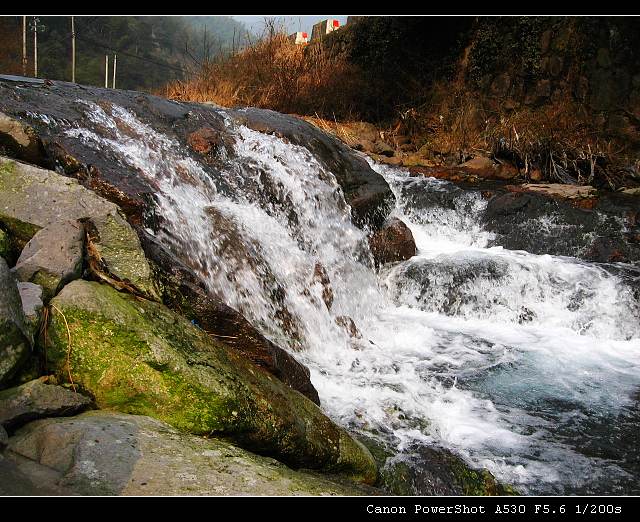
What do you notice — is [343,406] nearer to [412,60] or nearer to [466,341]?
[466,341]

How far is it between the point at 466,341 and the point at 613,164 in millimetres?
5093

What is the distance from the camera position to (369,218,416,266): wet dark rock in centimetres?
595

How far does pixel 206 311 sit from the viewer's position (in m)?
2.72

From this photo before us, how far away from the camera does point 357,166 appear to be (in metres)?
6.65

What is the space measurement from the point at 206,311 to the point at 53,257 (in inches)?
29.2

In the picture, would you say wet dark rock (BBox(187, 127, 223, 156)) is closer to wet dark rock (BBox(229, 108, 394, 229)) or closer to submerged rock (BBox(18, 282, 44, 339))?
wet dark rock (BBox(229, 108, 394, 229))

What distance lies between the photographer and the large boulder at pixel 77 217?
2.41m

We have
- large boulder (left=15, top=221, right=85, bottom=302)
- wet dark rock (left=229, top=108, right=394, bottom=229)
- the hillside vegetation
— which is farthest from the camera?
the hillside vegetation

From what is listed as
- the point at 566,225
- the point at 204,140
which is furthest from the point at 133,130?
the point at 566,225

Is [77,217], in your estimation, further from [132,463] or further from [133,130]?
[133,130]

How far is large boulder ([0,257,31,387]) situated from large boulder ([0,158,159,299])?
0.50 meters

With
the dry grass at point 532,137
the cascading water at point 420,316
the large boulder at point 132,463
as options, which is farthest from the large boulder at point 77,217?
the dry grass at point 532,137

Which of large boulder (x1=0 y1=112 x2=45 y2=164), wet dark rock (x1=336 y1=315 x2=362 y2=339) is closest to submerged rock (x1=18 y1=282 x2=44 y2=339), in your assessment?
large boulder (x1=0 y1=112 x2=45 y2=164)
